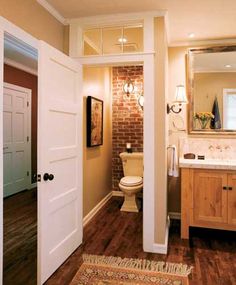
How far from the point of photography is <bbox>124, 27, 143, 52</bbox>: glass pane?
9.05 feet

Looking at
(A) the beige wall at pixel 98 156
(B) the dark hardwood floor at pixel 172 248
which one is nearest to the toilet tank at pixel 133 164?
(A) the beige wall at pixel 98 156

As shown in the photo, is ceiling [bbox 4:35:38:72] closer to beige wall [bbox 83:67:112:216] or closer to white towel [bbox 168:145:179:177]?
beige wall [bbox 83:67:112:216]

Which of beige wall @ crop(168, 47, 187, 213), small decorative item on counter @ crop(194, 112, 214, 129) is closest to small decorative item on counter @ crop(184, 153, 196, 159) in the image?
beige wall @ crop(168, 47, 187, 213)

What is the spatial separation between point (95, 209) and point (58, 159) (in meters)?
1.82

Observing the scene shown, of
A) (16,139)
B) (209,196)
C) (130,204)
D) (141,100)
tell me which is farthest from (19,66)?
(209,196)

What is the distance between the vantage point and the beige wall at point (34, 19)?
1.92 m

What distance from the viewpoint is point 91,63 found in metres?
2.77

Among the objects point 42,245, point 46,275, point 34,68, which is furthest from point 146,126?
point 34,68

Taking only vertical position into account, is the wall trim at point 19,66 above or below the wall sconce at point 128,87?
above

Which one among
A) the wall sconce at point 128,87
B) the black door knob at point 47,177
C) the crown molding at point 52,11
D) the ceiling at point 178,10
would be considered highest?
the ceiling at point 178,10

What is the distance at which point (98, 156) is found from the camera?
4.10 m

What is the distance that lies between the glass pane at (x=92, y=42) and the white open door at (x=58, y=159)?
0.31 m

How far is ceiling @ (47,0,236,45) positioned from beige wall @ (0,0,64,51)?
14 centimetres

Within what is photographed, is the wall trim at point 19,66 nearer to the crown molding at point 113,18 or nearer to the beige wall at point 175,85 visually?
the crown molding at point 113,18
